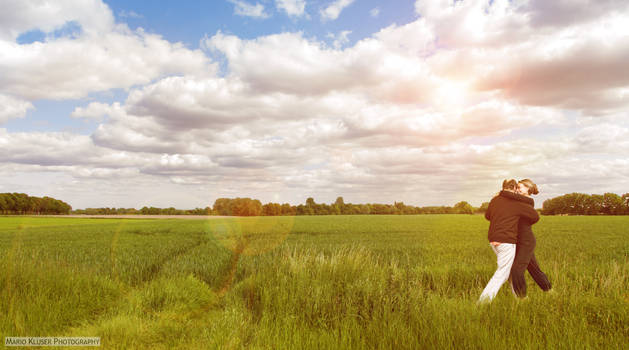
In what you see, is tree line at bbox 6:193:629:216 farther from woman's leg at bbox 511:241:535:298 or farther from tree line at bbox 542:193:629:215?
woman's leg at bbox 511:241:535:298

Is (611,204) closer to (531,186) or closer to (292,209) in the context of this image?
(292,209)

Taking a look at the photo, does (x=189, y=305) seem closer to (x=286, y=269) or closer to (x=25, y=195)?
(x=286, y=269)

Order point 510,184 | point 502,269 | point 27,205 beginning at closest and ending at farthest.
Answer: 1. point 502,269
2. point 510,184
3. point 27,205

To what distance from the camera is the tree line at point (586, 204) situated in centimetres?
12744

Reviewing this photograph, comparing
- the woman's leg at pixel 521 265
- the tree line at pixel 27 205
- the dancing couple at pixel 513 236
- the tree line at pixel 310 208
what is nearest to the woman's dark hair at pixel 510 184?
the dancing couple at pixel 513 236

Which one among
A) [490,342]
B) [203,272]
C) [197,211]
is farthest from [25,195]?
[490,342]

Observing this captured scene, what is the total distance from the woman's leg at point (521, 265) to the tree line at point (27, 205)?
181m

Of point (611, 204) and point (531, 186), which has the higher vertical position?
point (531, 186)

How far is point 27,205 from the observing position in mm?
143875

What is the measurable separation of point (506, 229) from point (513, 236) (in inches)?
7.3

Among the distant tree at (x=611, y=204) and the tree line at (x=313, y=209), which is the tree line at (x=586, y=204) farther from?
the tree line at (x=313, y=209)

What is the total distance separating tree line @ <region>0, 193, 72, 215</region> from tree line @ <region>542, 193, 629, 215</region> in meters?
202

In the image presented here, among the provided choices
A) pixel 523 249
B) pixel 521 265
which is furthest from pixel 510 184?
pixel 521 265

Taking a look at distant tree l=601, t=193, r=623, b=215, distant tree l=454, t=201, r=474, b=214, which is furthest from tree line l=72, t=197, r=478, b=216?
distant tree l=601, t=193, r=623, b=215
